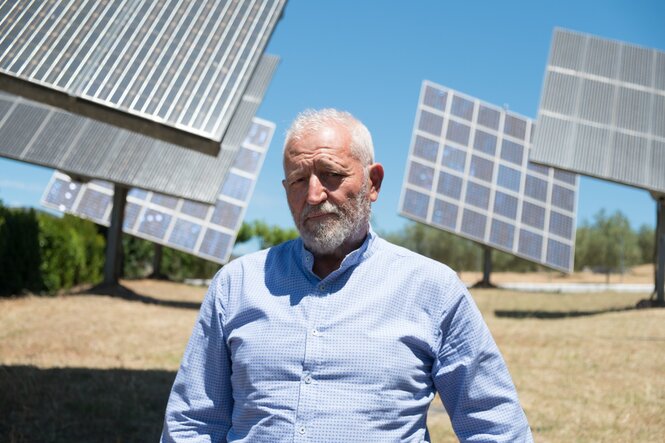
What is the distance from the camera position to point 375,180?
2301mm

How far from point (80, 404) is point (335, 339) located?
416cm

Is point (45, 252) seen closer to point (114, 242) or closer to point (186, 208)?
point (114, 242)

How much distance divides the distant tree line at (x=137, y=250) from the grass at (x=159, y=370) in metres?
1.18

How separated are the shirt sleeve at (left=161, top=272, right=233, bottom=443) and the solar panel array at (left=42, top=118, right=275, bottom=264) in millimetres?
15783

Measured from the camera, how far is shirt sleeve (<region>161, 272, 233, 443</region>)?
85.5 inches

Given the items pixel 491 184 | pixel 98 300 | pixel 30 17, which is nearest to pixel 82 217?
pixel 98 300

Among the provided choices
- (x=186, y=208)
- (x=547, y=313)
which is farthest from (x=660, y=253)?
(x=186, y=208)

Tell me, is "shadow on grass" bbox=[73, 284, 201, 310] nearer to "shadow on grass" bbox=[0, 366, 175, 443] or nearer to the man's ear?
"shadow on grass" bbox=[0, 366, 175, 443]

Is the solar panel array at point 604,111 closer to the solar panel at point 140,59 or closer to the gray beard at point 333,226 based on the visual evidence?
the solar panel at point 140,59

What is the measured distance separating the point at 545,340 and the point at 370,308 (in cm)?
835

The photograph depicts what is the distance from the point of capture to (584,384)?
6.91 meters

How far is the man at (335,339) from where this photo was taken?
6.57ft

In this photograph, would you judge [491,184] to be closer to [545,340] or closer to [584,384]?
[545,340]

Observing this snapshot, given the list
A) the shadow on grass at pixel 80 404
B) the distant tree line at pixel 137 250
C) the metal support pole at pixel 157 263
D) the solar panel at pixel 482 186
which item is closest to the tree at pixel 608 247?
the distant tree line at pixel 137 250
